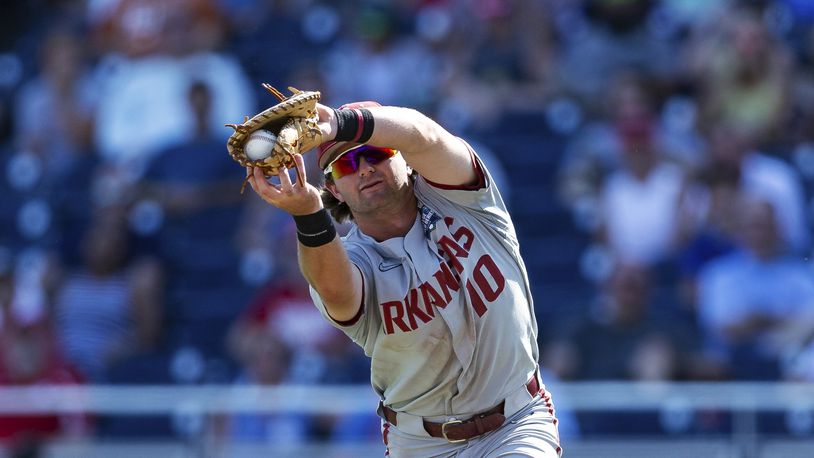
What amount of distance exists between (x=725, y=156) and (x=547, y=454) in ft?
14.3

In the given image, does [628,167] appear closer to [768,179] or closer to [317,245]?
[768,179]

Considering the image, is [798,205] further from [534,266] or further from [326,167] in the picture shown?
[326,167]

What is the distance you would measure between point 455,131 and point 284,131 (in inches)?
235

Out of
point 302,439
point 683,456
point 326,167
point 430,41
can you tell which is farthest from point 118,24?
point 326,167

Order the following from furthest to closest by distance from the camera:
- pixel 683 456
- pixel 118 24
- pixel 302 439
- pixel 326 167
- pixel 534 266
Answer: pixel 118 24 < pixel 534 266 < pixel 302 439 < pixel 683 456 < pixel 326 167

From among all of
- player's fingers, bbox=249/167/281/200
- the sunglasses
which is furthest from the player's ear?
player's fingers, bbox=249/167/281/200

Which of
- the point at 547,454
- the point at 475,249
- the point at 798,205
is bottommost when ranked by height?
the point at 798,205

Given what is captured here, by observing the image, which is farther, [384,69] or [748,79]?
[384,69]

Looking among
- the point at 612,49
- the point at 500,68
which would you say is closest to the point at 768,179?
the point at 612,49

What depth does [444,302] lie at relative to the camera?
4.16 meters

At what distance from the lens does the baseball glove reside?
351 centimetres

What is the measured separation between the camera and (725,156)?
26.8 feet

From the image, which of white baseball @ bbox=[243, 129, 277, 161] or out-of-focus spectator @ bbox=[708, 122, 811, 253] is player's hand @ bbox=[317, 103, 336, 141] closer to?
white baseball @ bbox=[243, 129, 277, 161]

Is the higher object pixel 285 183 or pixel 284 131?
pixel 284 131
